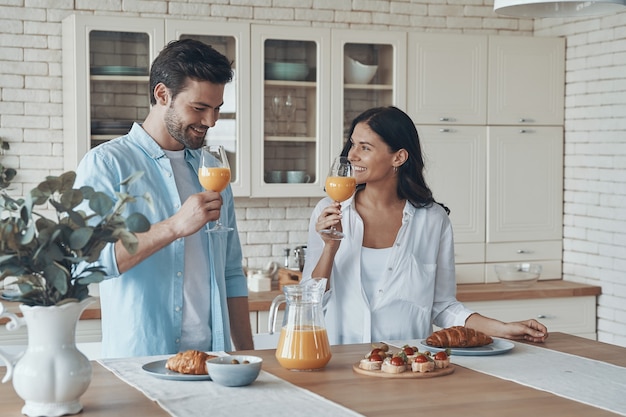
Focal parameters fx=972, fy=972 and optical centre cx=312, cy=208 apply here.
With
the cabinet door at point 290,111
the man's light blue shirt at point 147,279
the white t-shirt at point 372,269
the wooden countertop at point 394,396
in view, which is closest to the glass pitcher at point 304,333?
the wooden countertop at point 394,396

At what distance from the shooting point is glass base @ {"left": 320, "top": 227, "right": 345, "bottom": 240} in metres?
2.98

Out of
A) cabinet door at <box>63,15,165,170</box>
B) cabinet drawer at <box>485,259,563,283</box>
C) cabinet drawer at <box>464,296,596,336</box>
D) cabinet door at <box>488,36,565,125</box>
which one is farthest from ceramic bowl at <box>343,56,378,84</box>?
cabinet drawer at <box>485,259,563,283</box>

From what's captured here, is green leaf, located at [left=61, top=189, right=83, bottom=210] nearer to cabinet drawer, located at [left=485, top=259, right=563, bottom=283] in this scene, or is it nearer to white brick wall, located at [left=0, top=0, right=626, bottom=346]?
white brick wall, located at [left=0, top=0, right=626, bottom=346]

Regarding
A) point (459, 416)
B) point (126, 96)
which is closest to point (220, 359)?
point (459, 416)

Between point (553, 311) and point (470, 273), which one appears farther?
point (470, 273)

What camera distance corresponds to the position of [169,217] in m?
2.77

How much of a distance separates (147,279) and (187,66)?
638 mm

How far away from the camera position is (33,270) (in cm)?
193

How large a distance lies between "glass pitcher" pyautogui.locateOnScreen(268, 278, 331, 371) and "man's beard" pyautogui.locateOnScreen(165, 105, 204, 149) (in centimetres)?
69

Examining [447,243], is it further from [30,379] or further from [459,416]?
[30,379]

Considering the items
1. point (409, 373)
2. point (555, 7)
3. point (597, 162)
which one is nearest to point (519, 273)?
point (597, 162)

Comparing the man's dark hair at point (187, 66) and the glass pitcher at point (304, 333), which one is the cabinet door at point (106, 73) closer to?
the man's dark hair at point (187, 66)

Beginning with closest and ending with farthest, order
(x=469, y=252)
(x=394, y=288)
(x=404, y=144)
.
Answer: (x=394, y=288), (x=404, y=144), (x=469, y=252)

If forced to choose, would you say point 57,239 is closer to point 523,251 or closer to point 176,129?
point 176,129
